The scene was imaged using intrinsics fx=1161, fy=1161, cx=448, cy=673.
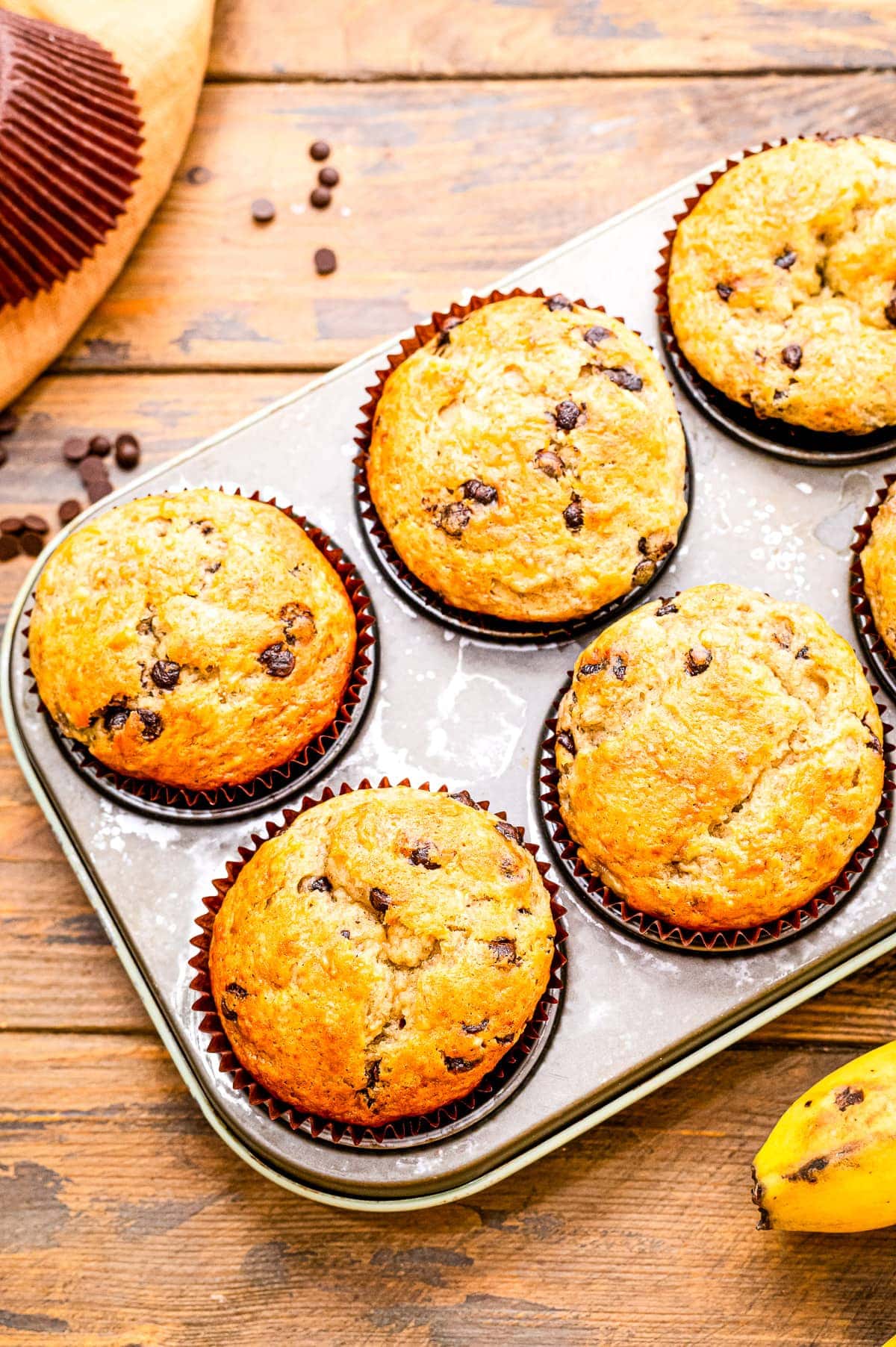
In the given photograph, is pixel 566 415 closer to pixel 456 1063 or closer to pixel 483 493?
pixel 483 493

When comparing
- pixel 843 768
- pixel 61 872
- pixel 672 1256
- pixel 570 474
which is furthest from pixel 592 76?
pixel 672 1256

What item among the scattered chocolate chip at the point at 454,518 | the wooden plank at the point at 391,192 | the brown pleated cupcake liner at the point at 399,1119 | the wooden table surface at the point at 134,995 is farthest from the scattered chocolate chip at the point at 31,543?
the scattered chocolate chip at the point at 454,518

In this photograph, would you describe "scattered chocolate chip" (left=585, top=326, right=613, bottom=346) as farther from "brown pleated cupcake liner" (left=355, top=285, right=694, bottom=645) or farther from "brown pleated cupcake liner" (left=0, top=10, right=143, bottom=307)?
"brown pleated cupcake liner" (left=0, top=10, right=143, bottom=307)

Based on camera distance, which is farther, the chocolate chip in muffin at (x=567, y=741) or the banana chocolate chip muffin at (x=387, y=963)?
the chocolate chip in muffin at (x=567, y=741)

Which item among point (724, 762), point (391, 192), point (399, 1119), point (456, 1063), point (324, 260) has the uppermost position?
point (391, 192)

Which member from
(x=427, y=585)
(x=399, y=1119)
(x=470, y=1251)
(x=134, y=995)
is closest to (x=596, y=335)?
(x=427, y=585)

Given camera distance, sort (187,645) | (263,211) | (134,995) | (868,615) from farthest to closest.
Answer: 1. (263,211)
2. (134,995)
3. (868,615)
4. (187,645)

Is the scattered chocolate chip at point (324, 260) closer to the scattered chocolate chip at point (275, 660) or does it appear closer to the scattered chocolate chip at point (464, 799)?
the scattered chocolate chip at point (275, 660)
